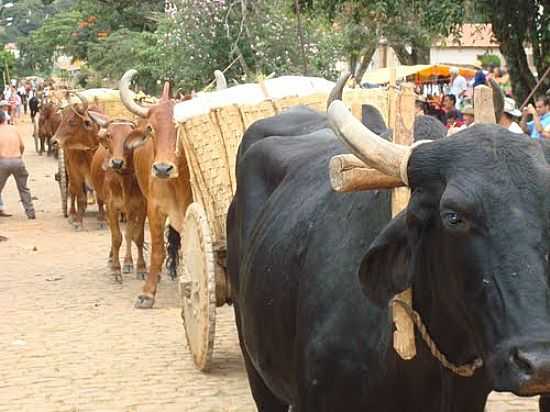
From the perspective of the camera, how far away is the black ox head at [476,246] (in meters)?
2.68

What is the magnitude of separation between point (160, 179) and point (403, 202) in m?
6.21

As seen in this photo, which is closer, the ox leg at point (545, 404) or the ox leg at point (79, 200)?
the ox leg at point (545, 404)

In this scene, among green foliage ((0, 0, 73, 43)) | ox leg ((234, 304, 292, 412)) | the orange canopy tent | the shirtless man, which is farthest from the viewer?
green foliage ((0, 0, 73, 43))

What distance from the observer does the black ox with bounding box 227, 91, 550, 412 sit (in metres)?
2.73

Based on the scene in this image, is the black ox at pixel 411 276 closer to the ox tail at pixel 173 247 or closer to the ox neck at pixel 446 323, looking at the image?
the ox neck at pixel 446 323

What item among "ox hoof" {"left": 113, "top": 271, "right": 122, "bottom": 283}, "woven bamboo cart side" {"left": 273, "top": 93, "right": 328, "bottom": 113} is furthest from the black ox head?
"ox hoof" {"left": 113, "top": 271, "right": 122, "bottom": 283}

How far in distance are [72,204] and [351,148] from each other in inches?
555

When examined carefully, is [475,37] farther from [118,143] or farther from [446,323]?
[446,323]

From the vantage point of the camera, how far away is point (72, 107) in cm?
1519

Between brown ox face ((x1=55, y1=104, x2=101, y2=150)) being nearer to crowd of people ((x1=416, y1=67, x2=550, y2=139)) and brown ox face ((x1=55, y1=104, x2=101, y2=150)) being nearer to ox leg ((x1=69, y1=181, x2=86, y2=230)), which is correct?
ox leg ((x1=69, y1=181, x2=86, y2=230))

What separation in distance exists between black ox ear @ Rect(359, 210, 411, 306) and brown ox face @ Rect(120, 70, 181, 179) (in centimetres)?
571

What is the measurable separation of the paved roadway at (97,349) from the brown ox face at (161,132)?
1.44 m

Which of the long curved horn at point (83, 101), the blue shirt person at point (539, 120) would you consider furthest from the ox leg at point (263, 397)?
the long curved horn at point (83, 101)

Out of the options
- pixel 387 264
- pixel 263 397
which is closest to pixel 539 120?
pixel 263 397
